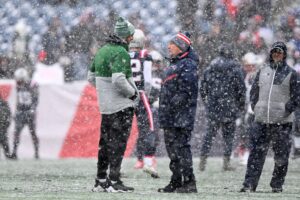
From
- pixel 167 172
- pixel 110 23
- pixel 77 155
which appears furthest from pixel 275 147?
pixel 110 23

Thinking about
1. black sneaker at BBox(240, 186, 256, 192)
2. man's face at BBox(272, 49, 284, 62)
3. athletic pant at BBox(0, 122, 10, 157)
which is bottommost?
athletic pant at BBox(0, 122, 10, 157)

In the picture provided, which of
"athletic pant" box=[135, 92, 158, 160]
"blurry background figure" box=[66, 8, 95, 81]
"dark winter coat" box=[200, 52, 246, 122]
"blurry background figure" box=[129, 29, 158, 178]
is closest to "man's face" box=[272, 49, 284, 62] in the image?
"blurry background figure" box=[129, 29, 158, 178]

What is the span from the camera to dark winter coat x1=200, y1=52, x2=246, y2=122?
17.7 metres

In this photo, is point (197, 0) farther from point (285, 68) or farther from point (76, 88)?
point (285, 68)

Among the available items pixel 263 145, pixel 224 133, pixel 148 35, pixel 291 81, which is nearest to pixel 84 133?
pixel 148 35

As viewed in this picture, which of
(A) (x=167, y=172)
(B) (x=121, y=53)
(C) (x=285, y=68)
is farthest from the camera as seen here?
(A) (x=167, y=172)

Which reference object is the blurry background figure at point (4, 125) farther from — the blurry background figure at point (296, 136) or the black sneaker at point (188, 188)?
the black sneaker at point (188, 188)

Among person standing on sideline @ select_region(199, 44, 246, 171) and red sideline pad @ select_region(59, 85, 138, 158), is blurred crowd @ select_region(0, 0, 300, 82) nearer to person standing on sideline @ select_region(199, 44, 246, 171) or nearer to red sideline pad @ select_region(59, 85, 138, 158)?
red sideline pad @ select_region(59, 85, 138, 158)

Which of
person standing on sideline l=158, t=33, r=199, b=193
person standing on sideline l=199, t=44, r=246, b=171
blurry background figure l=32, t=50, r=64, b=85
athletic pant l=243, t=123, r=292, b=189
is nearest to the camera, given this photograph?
person standing on sideline l=158, t=33, r=199, b=193

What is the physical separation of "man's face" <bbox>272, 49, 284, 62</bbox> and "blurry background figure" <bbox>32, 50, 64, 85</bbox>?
10095 mm

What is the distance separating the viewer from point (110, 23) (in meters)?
22.8

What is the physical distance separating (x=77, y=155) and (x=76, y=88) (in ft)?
4.56

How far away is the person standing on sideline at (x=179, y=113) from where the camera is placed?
12234mm

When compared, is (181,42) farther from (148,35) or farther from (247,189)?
(148,35)
